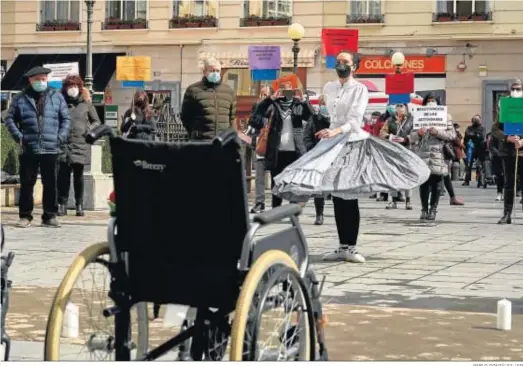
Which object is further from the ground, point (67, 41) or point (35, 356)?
point (67, 41)

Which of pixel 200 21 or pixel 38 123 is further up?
pixel 200 21

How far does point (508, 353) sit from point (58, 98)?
8417 millimetres

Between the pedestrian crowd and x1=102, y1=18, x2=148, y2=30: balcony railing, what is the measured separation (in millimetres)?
17615

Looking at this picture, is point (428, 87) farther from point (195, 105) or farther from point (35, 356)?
point (35, 356)

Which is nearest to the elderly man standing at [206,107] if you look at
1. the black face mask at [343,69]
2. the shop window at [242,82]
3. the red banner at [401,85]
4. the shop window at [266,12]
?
the black face mask at [343,69]

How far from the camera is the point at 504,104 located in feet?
50.5

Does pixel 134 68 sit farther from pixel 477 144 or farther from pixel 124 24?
pixel 124 24

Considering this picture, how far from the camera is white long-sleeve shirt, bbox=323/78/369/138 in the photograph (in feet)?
34.0

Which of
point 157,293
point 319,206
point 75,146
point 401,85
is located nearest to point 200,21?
point 401,85

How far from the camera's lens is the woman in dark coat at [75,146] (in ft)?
51.8

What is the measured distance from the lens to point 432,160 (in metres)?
16.6

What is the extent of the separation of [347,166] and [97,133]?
5.09 metres

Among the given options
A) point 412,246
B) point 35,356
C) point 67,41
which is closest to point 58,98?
point 412,246

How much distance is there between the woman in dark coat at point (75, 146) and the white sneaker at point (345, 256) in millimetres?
5866
